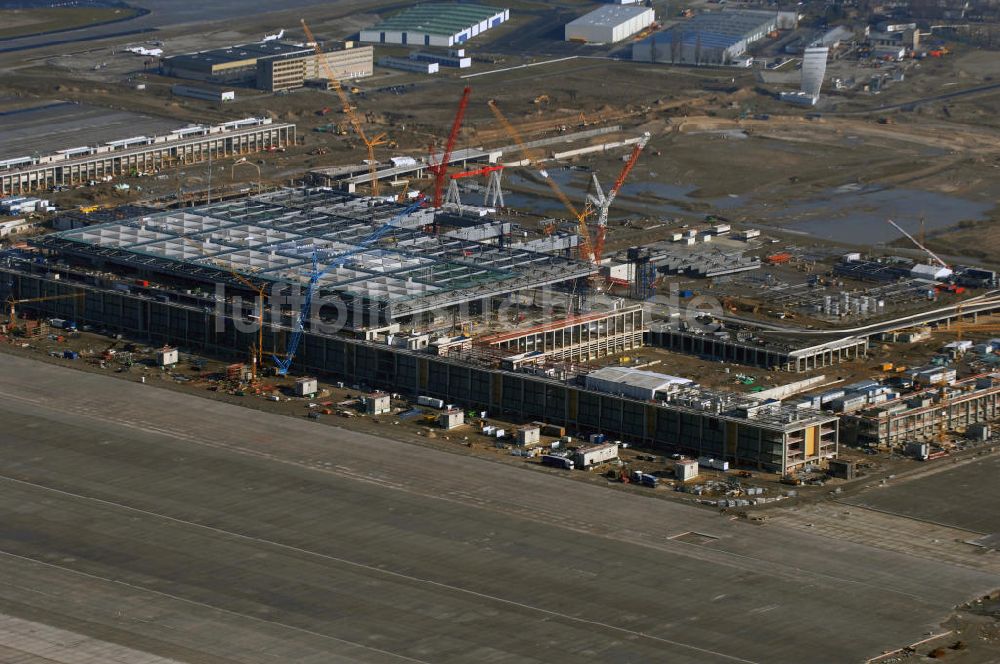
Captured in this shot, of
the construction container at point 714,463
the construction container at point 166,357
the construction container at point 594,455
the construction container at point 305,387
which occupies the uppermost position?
the construction container at point 166,357

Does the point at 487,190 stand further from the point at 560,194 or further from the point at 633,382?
the point at 633,382

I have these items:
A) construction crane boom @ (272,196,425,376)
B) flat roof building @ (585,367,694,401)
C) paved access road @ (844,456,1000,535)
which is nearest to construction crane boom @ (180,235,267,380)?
construction crane boom @ (272,196,425,376)

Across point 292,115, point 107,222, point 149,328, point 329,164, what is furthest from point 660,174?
point 149,328

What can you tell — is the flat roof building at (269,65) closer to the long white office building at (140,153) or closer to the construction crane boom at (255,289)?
the long white office building at (140,153)

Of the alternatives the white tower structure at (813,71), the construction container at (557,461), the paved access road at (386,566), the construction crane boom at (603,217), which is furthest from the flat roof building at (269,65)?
the construction container at (557,461)

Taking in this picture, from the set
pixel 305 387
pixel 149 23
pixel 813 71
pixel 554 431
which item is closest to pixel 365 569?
pixel 554 431

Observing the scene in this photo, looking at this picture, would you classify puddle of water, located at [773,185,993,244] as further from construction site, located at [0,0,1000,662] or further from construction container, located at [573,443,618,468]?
construction container, located at [573,443,618,468]
